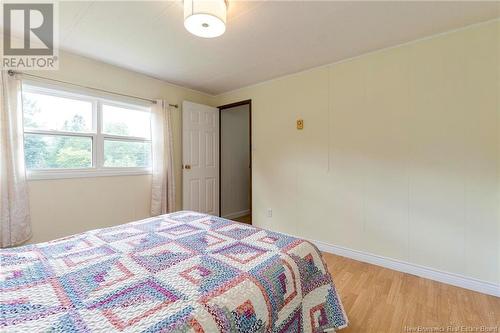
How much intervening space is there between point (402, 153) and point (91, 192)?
11.4 feet

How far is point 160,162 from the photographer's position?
126 inches

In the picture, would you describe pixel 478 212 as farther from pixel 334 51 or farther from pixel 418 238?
pixel 334 51

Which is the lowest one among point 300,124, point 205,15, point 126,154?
point 126,154

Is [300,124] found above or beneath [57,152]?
above

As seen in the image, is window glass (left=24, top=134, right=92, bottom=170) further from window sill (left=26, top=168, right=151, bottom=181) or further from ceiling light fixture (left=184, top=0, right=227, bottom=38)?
ceiling light fixture (left=184, top=0, right=227, bottom=38)

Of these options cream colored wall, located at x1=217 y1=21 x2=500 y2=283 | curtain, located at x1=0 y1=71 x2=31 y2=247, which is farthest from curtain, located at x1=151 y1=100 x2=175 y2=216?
cream colored wall, located at x1=217 y1=21 x2=500 y2=283

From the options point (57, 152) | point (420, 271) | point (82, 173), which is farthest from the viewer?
point (82, 173)

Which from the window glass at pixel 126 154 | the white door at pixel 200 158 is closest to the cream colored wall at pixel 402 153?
the white door at pixel 200 158

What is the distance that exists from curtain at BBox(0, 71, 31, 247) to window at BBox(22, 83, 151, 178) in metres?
0.12

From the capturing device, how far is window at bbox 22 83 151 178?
2.35 meters

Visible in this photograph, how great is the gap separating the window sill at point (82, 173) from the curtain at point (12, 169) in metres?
0.12

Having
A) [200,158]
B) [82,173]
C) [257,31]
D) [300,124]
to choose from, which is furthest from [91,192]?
[300,124]

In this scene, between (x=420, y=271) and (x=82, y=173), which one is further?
(x=82, y=173)

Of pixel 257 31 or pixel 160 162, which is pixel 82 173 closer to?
pixel 160 162
